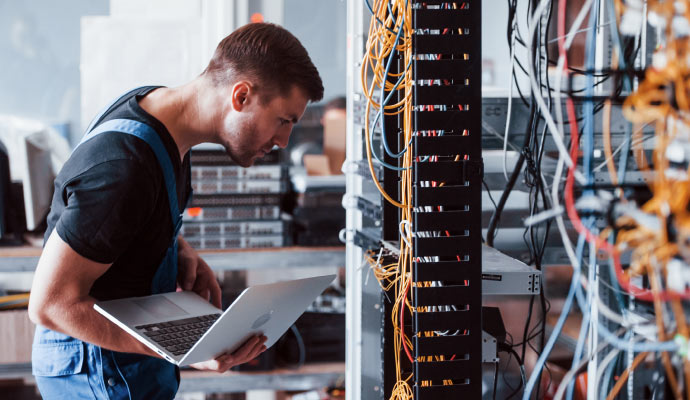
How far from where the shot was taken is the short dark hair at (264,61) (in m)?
1.37

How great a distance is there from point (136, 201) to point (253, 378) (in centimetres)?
139

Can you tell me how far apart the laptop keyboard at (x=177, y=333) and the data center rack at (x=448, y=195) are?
0.42 m

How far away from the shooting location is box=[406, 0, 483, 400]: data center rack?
1.10 meters

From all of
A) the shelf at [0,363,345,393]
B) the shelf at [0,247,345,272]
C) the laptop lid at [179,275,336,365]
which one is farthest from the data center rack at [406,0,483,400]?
the shelf at [0,363,345,393]

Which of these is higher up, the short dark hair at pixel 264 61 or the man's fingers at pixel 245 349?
the short dark hair at pixel 264 61

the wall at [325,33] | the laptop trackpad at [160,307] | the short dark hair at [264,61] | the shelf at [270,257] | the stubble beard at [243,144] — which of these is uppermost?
the wall at [325,33]

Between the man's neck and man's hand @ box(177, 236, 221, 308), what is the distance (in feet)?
1.16

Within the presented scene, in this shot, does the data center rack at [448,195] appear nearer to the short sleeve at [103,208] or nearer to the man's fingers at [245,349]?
the man's fingers at [245,349]

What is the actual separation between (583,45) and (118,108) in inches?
75.7

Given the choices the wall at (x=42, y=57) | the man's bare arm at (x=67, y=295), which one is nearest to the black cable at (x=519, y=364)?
the man's bare arm at (x=67, y=295)

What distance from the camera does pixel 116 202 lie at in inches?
45.7

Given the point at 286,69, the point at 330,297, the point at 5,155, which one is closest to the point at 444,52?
the point at 286,69

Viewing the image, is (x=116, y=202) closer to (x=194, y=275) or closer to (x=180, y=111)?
(x=180, y=111)

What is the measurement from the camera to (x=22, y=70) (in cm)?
272
